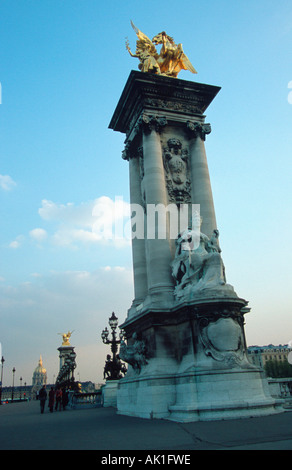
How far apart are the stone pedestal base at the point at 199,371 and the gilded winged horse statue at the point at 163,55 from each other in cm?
1307

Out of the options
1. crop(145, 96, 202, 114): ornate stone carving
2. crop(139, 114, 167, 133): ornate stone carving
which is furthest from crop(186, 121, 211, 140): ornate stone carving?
crop(139, 114, 167, 133): ornate stone carving

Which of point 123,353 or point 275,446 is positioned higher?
point 123,353

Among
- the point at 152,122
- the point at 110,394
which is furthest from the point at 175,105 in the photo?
the point at 110,394

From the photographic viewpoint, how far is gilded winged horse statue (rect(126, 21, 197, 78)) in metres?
20.7

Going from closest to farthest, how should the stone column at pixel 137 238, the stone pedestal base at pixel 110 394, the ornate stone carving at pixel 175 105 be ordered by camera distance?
the stone column at pixel 137 238
the ornate stone carving at pixel 175 105
the stone pedestal base at pixel 110 394

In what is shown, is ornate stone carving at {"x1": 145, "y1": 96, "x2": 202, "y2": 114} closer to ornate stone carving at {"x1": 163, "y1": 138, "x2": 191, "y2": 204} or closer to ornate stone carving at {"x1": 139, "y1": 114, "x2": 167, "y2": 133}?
ornate stone carving at {"x1": 139, "y1": 114, "x2": 167, "y2": 133}

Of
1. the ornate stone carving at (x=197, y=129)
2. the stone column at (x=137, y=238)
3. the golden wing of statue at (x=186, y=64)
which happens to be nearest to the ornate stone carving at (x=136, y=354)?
the stone column at (x=137, y=238)

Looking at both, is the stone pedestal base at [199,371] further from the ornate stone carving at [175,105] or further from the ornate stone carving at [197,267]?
the ornate stone carving at [175,105]

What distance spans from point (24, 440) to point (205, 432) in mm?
4320

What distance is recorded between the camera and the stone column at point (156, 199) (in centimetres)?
1591

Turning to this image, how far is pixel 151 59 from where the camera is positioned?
2020 centimetres

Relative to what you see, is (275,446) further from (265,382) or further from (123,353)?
(123,353)

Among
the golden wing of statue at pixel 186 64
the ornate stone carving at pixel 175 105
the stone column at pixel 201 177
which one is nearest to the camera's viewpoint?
the stone column at pixel 201 177
